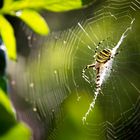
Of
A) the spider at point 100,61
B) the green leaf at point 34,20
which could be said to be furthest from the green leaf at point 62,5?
the spider at point 100,61

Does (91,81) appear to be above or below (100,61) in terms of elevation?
below

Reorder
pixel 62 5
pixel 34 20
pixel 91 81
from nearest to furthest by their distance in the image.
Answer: pixel 62 5
pixel 34 20
pixel 91 81

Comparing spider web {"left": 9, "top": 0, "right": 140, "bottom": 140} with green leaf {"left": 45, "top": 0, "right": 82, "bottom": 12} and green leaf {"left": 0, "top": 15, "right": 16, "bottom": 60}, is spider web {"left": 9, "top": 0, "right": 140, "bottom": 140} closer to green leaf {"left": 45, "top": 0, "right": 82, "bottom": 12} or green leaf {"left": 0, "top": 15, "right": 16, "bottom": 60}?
green leaf {"left": 0, "top": 15, "right": 16, "bottom": 60}

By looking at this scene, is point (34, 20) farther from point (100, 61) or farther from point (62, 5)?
Answer: point (100, 61)

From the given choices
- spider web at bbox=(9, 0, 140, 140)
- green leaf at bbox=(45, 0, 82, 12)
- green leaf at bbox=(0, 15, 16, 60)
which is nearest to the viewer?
green leaf at bbox=(45, 0, 82, 12)

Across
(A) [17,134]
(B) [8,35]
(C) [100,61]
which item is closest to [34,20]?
(B) [8,35]

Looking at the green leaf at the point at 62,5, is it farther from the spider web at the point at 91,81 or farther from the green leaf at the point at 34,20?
the spider web at the point at 91,81

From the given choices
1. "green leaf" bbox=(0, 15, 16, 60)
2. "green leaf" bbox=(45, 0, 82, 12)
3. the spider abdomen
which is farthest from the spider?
"green leaf" bbox=(45, 0, 82, 12)
